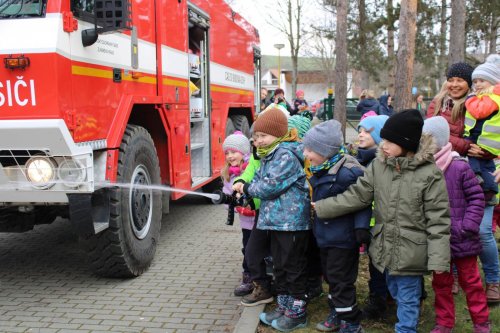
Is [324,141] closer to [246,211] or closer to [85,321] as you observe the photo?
[246,211]

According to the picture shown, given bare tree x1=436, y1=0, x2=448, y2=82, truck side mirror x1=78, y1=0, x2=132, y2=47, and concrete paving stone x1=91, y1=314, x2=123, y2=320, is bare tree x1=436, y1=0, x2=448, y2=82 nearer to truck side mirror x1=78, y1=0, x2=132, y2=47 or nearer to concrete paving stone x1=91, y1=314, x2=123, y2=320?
truck side mirror x1=78, y1=0, x2=132, y2=47

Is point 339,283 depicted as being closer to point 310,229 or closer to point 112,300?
point 310,229

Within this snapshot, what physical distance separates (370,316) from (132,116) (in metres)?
3.08

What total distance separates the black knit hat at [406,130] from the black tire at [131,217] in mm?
2430

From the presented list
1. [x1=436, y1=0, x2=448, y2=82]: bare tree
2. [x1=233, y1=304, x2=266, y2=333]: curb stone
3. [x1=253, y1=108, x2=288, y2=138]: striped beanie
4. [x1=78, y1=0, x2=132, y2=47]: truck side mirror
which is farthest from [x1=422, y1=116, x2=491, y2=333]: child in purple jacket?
[x1=436, y1=0, x2=448, y2=82]: bare tree

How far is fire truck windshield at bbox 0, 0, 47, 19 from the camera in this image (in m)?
3.77

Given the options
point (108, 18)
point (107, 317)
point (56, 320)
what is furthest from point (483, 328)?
point (108, 18)

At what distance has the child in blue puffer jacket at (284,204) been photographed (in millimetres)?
3820

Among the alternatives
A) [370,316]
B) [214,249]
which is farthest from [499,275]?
[214,249]

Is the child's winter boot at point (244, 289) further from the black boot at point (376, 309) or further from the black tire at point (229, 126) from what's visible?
the black tire at point (229, 126)

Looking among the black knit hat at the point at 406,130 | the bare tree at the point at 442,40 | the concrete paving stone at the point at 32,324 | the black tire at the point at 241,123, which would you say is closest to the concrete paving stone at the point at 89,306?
the concrete paving stone at the point at 32,324

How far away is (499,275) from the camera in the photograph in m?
4.29

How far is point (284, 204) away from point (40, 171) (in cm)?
188

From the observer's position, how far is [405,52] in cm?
982
